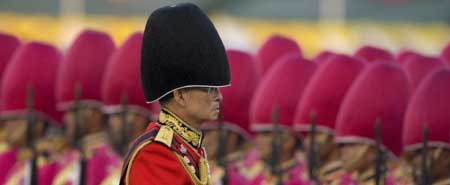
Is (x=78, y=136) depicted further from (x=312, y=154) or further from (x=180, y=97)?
(x=180, y=97)

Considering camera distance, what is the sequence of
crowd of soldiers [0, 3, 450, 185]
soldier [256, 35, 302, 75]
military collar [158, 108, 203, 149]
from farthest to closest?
soldier [256, 35, 302, 75] < crowd of soldiers [0, 3, 450, 185] < military collar [158, 108, 203, 149]

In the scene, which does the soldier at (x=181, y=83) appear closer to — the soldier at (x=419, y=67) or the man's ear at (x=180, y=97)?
the man's ear at (x=180, y=97)

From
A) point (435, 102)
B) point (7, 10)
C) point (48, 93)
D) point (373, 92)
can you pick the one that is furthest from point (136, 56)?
point (7, 10)

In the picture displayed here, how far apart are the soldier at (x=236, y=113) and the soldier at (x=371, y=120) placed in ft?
2.22

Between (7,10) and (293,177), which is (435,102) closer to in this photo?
(293,177)

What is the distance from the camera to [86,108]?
18.8ft

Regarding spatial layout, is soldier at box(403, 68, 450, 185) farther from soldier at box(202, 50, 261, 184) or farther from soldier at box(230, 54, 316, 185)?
soldier at box(202, 50, 261, 184)

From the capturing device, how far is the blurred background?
1455cm

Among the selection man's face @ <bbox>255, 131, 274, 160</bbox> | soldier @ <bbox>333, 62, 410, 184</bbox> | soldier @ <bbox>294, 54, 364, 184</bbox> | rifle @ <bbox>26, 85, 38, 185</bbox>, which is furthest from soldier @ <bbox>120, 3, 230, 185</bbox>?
rifle @ <bbox>26, 85, 38, 185</bbox>

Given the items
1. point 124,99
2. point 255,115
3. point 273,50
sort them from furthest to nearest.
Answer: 1. point 273,50
2. point 124,99
3. point 255,115

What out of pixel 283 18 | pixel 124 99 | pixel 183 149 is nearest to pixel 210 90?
pixel 183 149

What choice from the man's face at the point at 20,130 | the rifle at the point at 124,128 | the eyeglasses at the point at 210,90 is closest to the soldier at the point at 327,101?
the rifle at the point at 124,128

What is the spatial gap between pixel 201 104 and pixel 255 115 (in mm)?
2323

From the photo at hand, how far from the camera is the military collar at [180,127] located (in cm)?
304
